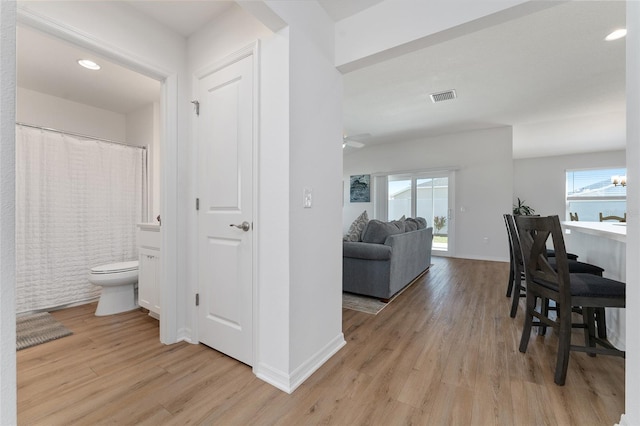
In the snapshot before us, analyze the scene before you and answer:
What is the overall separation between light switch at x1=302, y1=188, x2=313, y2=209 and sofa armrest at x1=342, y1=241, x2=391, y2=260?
1498 millimetres

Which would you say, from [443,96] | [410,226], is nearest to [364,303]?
[410,226]

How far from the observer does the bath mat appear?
6.86ft

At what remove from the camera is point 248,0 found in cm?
137

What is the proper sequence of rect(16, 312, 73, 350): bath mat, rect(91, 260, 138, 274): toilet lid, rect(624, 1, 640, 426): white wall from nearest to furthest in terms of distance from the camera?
rect(624, 1, 640, 426): white wall → rect(16, 312, 73, 350): bath mat → rect(91, 260, 138, 274): toilet lid

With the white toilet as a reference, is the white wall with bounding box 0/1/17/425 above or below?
above

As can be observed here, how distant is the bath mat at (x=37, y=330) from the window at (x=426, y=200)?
20.1 feet

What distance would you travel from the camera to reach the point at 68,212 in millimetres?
2932

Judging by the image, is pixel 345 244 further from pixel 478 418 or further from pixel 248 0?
pixel 248 0

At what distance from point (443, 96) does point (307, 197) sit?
3.33 m

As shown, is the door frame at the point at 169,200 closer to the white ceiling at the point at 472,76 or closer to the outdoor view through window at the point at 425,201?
the white ceiling at the point at 472,76

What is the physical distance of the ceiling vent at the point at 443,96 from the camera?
3.78m

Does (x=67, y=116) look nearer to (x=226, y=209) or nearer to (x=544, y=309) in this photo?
(x=226, y=209)

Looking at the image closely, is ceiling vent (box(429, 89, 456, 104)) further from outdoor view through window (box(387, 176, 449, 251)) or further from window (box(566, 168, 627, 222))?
window (box(566, 168, 627, 222))

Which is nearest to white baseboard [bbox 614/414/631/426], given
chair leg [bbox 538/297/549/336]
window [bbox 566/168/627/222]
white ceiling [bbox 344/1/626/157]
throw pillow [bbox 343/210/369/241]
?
chair leg [bbox 538/297/549/336]
